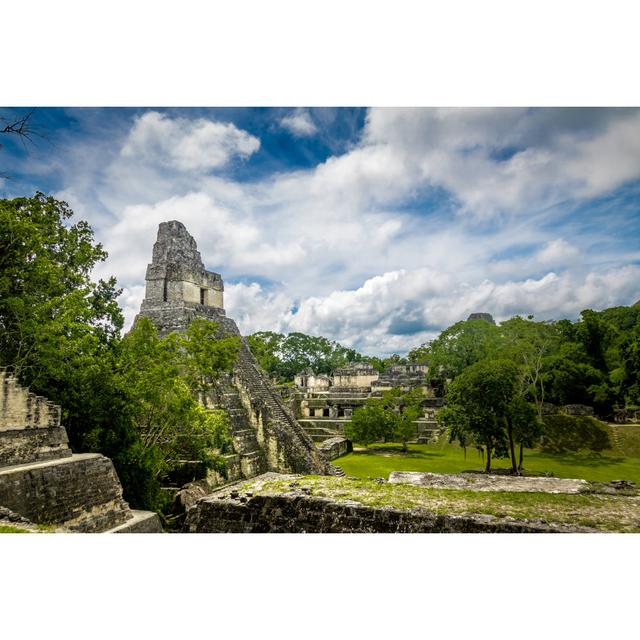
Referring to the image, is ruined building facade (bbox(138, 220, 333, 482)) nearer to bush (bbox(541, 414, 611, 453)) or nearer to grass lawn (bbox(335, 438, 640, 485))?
grass lawn (bbox(335, 438, 640, 485))

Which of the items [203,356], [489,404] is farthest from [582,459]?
[203,356]

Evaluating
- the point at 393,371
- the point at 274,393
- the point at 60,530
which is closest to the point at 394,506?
the point at 60,530

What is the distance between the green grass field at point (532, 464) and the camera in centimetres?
1112

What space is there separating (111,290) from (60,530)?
639 cm

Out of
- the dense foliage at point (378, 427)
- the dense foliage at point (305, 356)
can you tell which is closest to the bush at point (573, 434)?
the dense foliage at point (378, 427)

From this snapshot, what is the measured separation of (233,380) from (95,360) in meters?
4.52

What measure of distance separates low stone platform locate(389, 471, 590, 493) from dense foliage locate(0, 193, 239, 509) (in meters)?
3.96

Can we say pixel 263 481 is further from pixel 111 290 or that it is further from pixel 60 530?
pixel 111 290

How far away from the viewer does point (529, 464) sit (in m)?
12.6

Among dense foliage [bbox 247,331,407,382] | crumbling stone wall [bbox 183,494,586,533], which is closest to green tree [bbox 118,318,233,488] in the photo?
crumbling stone wall [bbox 183,494,586,533]

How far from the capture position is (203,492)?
867cm

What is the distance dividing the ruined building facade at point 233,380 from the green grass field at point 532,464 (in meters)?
2.11

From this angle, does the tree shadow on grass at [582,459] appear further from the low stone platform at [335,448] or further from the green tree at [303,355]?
the green tree at [303,355]

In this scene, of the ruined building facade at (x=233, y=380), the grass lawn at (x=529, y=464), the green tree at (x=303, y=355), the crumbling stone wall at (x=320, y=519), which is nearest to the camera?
the crumbling stone wall at (x=320, y=519)
